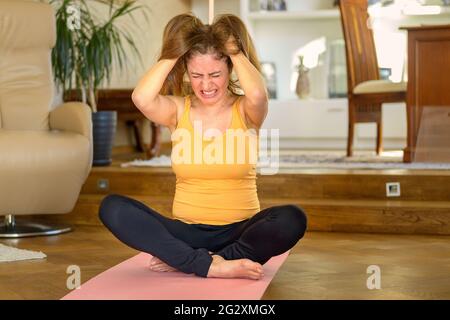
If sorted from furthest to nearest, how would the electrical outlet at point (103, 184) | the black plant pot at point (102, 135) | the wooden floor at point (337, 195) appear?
the black plant pot at point (102, 135)
the electrical outlet at point (103, 184)
the wooden floor at point (337, 195)

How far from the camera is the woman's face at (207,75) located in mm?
2416

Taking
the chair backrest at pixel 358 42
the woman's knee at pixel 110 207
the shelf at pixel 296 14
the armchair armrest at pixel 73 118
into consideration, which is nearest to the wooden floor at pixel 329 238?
the woman's knee at pixel 110 207

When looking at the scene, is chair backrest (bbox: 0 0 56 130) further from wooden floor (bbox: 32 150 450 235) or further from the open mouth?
the open mouth

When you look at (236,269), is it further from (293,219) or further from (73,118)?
(73,118)

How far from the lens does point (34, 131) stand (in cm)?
352

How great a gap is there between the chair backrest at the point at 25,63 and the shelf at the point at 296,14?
3214 millimetres

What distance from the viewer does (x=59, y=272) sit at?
2666 mm

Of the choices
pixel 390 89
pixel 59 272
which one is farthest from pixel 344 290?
pixel 390 89

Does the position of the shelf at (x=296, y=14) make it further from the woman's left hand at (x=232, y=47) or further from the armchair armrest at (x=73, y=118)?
the woman's left hand at (x=232, y=47)

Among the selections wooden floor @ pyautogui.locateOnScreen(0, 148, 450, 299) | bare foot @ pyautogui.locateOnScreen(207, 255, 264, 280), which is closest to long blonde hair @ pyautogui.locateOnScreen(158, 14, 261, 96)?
bare foot @ pyautogui.locateOnScreen(207, 255, 264, 280)

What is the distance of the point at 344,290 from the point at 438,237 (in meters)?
1.22

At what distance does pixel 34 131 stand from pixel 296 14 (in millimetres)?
3854

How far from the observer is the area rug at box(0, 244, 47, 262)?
9.50 feet

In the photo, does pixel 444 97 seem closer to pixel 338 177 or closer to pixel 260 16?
pixel 338 177
